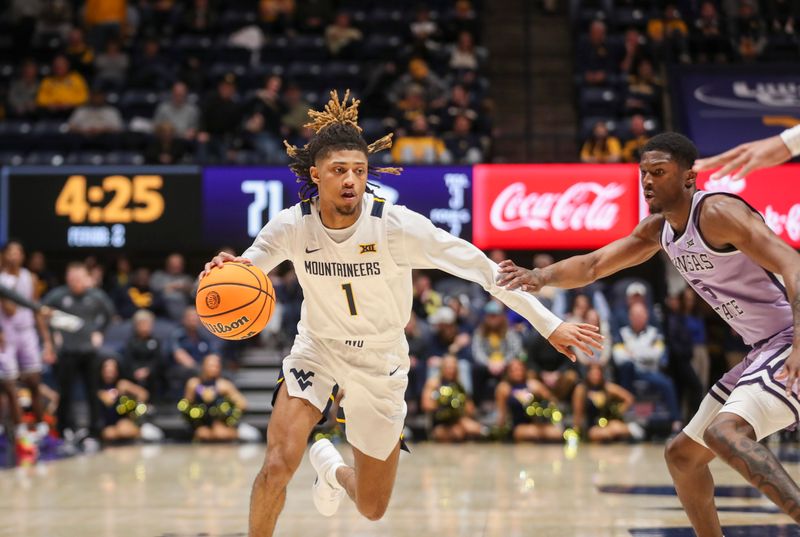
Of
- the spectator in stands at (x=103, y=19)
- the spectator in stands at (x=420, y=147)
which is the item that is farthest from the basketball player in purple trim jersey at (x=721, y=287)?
A: the spectator in stands at (x=103, y=19)

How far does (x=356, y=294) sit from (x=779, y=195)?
8966 mm

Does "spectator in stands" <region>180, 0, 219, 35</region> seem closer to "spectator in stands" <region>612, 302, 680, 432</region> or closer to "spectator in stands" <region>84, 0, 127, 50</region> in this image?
"spectator in stands" <region>84, 0, 127, 50</region>

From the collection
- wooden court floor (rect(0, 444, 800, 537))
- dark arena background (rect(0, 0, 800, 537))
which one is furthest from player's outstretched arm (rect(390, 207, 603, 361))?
dark arena background (rect(0, 0, 800, 537))

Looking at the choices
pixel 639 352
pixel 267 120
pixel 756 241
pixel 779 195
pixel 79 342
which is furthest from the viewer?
pixel 267 120

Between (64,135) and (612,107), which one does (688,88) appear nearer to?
(612,107)

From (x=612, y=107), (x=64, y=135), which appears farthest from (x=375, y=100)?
(x=64, y=135)

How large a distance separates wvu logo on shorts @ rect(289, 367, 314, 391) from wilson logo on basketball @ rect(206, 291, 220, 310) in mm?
498

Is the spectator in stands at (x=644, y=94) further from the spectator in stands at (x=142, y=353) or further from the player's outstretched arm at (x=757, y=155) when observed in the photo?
the player's outstretched arm at (x=757, y=155)

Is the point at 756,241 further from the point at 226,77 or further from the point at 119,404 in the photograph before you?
the point at 226,77

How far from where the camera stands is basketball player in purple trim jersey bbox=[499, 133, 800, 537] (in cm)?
462

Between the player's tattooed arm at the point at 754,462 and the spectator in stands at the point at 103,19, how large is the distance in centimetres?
1354

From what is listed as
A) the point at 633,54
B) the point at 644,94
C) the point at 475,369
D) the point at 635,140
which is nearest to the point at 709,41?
the point at 633,54

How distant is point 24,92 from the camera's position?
15492 mm

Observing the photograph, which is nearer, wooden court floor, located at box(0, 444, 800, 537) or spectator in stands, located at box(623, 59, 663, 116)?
wooden court floor, located at box(0, 444, 800, 537)
